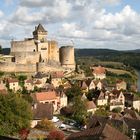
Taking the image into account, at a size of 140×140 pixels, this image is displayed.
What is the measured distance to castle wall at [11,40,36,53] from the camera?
55.7 m

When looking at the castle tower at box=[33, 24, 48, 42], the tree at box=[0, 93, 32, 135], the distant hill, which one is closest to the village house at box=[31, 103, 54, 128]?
the tree at box=[0, 93, 32, 135]

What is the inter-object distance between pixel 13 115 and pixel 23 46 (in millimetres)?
29018

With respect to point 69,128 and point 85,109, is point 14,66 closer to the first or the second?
point 85,109

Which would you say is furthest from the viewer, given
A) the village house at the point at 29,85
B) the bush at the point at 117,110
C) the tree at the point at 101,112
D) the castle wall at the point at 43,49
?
the castle wall at the point at 43,49

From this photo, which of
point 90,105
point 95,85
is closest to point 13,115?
point 90,105

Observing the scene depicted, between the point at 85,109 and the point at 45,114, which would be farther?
the point at 85,109

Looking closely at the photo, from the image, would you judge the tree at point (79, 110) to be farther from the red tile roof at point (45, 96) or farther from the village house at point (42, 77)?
the village house at point (42, 77)

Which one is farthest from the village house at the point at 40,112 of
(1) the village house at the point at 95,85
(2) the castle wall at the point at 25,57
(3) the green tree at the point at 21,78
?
(2) the castle wall at the point at 25,57

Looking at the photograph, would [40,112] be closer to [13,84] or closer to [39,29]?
[13,84]

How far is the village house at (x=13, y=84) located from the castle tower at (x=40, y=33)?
11398mm

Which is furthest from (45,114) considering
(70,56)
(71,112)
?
(70,56)

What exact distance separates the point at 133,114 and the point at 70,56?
19.8 meters

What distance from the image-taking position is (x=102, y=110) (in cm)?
4378

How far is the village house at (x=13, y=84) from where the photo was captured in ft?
151
